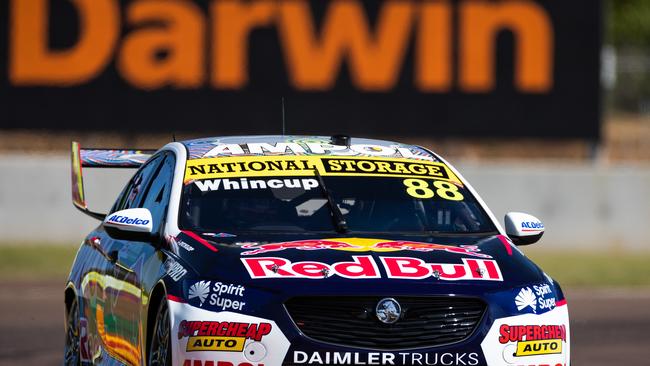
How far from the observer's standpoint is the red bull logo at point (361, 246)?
7.38 metres

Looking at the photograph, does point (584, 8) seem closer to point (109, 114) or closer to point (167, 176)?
point (109, 114)

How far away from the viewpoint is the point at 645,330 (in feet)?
48.3

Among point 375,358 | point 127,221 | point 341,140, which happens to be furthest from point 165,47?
point 375,358

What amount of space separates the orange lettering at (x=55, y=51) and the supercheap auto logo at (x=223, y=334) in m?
15.8

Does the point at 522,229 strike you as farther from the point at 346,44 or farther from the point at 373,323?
the point at 346,44

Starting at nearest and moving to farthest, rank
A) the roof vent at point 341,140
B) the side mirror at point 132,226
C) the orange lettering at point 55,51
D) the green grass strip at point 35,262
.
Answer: the side mirror at point 132,226, the roof vent at point 341,140, the green grass strip at point 35,262, the orange lettering at point 55,51

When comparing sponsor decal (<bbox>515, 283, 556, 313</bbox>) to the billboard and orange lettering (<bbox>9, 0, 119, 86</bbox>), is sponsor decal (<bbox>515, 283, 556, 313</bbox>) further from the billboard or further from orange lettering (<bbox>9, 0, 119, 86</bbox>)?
orange lettering (<bbox>9, 0, 119, 86</bbox>)

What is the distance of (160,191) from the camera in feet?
28.1

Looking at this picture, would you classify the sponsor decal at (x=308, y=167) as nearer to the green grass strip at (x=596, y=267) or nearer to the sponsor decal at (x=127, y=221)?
the sponsor decal at (x=127, y=221)

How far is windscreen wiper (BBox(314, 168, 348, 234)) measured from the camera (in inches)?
310

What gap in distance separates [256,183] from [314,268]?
124 cm

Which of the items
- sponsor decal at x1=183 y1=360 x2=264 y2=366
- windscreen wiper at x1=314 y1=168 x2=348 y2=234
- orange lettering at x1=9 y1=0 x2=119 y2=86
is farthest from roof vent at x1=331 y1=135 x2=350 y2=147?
orange lettering at x1=9 y1=0 x2=119 y2=86

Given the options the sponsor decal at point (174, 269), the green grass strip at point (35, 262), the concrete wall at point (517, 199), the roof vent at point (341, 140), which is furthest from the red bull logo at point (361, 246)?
the concrete wall at point (517, 199)

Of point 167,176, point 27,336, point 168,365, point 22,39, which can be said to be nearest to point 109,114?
point 22,39
